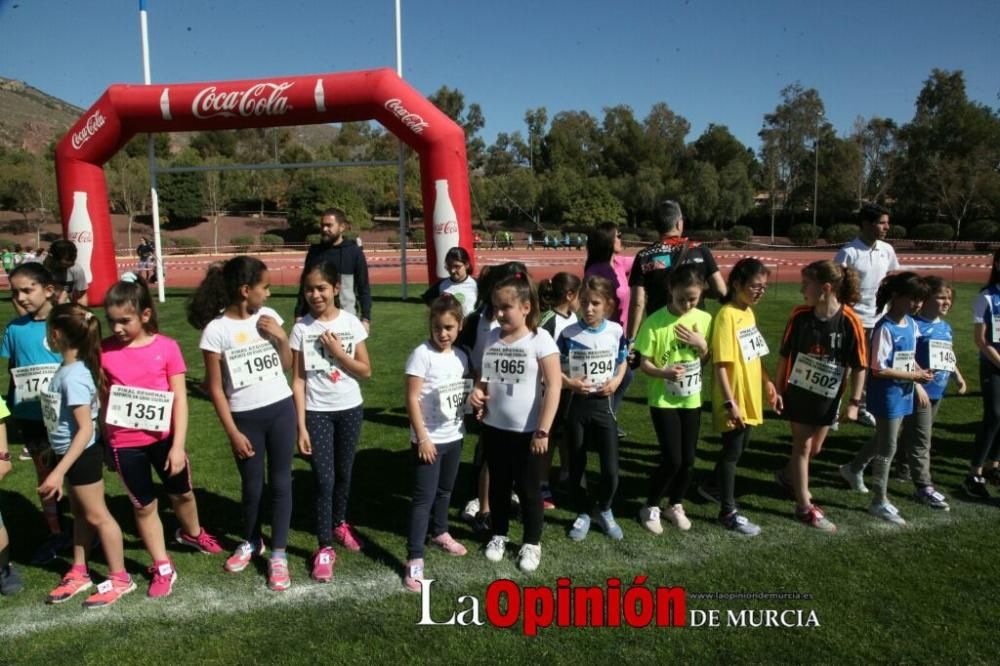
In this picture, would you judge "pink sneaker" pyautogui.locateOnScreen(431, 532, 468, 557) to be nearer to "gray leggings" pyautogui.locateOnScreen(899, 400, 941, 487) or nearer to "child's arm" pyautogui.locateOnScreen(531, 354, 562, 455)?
"child's arm" pyautogui.locateOnScreen(531, 354, 562, 455)

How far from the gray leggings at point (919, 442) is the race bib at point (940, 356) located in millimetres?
264

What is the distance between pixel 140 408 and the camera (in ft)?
10.5

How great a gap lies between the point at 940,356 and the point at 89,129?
15.0 m

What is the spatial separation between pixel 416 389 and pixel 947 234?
47.5 meters

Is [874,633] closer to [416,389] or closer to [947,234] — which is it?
[416,389]

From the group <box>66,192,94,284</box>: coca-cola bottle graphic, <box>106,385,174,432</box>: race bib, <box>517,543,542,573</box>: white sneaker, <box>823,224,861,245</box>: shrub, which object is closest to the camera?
<box>106,385,174,432</box>: race bib

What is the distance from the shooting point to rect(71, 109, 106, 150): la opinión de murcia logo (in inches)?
531

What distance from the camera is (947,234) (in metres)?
41.3

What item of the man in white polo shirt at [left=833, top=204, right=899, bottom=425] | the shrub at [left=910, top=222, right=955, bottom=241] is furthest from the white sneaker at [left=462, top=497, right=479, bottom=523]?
the shrub at [left=910, top=222, right=955, bottom=241]

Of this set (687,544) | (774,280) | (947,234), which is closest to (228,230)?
(774,280)

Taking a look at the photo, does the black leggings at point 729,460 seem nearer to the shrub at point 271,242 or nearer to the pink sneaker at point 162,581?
the pink sneaker at point 162,581

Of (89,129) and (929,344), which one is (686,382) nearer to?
(929,344)

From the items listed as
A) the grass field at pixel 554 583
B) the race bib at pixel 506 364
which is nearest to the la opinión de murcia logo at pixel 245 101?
the grass field at pixel 554 583

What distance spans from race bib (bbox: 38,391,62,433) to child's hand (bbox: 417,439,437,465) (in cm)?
166
